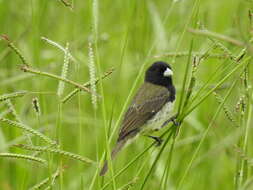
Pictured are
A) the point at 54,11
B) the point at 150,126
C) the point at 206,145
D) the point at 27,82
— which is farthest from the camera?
the point at 54,11

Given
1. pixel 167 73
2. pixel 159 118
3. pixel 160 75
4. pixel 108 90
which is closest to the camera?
pixel 159 118

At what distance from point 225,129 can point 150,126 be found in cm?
62

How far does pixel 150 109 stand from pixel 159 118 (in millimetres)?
86

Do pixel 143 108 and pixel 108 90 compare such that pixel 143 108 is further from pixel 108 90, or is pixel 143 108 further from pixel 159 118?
pixel 108 90

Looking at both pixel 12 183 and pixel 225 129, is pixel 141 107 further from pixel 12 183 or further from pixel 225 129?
pixel 12 183

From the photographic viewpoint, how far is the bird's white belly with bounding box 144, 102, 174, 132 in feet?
11.5

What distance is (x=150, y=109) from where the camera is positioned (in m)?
3.59

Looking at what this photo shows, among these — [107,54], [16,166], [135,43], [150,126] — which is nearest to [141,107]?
[150,126]

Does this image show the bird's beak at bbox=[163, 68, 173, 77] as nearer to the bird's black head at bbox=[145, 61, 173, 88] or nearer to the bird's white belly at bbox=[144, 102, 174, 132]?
the bird's black head at bbox=[145, 61, 173, 88]

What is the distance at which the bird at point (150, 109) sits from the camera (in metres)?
3.41

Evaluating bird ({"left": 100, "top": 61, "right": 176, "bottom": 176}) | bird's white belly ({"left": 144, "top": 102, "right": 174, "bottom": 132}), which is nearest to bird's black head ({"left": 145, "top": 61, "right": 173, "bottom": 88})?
bird ({"left": 100, "top": 61, "right": 176, "bottom": 176})

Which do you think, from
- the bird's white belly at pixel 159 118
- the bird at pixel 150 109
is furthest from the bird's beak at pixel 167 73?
the bird's white belly at pixel 159 118

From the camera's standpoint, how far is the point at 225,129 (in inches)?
151

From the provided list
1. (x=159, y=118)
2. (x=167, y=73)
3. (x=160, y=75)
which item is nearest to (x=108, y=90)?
(x=160, y=75)
